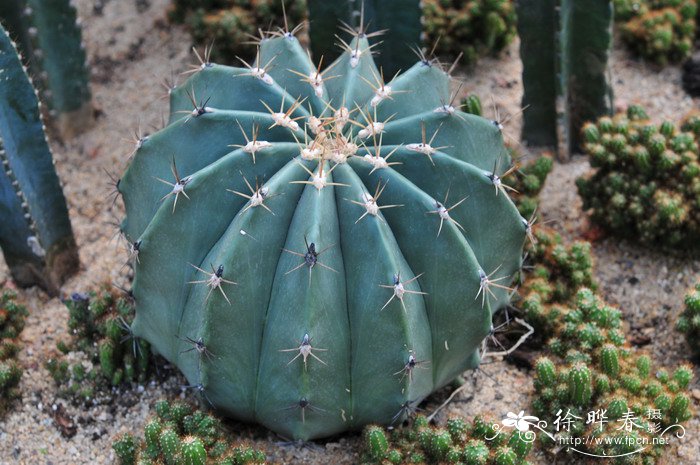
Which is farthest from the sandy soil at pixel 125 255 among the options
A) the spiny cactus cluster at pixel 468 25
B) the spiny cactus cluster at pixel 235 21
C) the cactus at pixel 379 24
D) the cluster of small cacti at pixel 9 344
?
the cactus at pixel 379 24

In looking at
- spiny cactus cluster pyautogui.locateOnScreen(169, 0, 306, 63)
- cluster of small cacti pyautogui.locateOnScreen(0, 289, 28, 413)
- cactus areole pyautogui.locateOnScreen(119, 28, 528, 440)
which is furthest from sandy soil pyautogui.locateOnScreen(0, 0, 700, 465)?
cactus areole pyautogui.locateOnScreen(119, 28, 528, 440)

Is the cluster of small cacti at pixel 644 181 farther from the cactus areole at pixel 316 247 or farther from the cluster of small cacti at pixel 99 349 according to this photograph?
the cluster of small cacti at pixel 99 349

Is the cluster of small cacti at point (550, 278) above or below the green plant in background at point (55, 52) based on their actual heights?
below

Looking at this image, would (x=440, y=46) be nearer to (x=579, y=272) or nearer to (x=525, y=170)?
(x=525, y=170)

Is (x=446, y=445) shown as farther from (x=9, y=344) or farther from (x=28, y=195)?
(x=28, y=195)

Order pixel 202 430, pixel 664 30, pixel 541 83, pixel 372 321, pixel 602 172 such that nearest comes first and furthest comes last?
pixel 372 321 → pixel 202 430 → pixel 602 172 → pixel 541 83 → pixel 664 30

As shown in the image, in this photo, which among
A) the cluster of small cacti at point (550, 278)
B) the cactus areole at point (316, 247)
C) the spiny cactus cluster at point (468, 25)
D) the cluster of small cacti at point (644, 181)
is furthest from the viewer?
the spiny cactus cluster at point (468, 25)

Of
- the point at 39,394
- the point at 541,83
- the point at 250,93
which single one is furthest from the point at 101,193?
the point at 541,83
